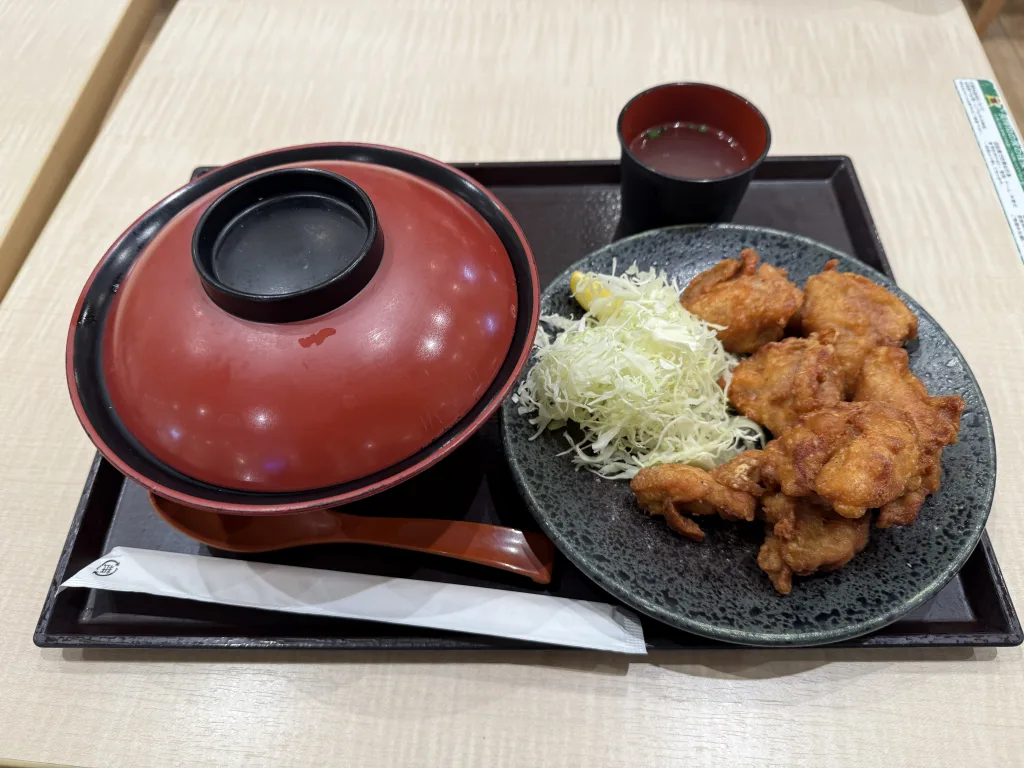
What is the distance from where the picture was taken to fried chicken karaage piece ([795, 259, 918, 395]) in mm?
1514

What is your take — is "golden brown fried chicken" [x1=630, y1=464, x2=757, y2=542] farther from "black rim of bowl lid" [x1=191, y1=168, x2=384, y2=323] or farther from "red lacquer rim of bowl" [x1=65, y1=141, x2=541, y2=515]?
"black rim of bowl lid" [x1=191, y1=168, x2=384, y2=323]

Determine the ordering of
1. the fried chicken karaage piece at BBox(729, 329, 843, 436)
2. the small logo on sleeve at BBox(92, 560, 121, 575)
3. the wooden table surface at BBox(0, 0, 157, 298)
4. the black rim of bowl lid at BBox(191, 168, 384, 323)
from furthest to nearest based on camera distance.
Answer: the wooden table surface at BBox(0, 0, 157, 298) → the fried chicken karaage piece at BBox(729, 329, 843, 436) → the small logo on sleeve at BBox(92, 560, 121, 575) → the black rim of bowl lid at BBox(191, 168, 384, 323)

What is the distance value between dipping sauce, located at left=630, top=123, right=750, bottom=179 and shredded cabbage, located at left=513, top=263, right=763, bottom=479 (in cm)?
45

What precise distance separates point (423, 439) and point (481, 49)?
215 cm

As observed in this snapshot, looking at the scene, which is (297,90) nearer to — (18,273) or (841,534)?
(18,273)

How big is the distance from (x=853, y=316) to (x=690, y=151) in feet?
2.28

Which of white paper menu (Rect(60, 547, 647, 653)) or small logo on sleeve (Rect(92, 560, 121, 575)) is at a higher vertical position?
small logo on sleeve (Rect(92, 560, 121, 575))

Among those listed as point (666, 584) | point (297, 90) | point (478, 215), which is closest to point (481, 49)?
point (297, 90)

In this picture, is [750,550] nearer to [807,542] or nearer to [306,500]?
[807,542]

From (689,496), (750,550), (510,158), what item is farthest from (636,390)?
(510,158)

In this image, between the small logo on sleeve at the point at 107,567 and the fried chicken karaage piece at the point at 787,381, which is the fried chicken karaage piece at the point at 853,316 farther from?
the small logo on sleeve at the point at 107,567

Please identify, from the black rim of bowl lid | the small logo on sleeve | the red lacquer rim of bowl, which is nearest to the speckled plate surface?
the red lacquer rim of bowl

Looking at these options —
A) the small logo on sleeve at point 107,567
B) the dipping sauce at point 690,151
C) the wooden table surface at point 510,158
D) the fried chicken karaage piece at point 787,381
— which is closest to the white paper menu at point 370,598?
the small logo on sleeve at point 107,567

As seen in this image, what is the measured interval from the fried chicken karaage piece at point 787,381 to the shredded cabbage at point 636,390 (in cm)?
5
